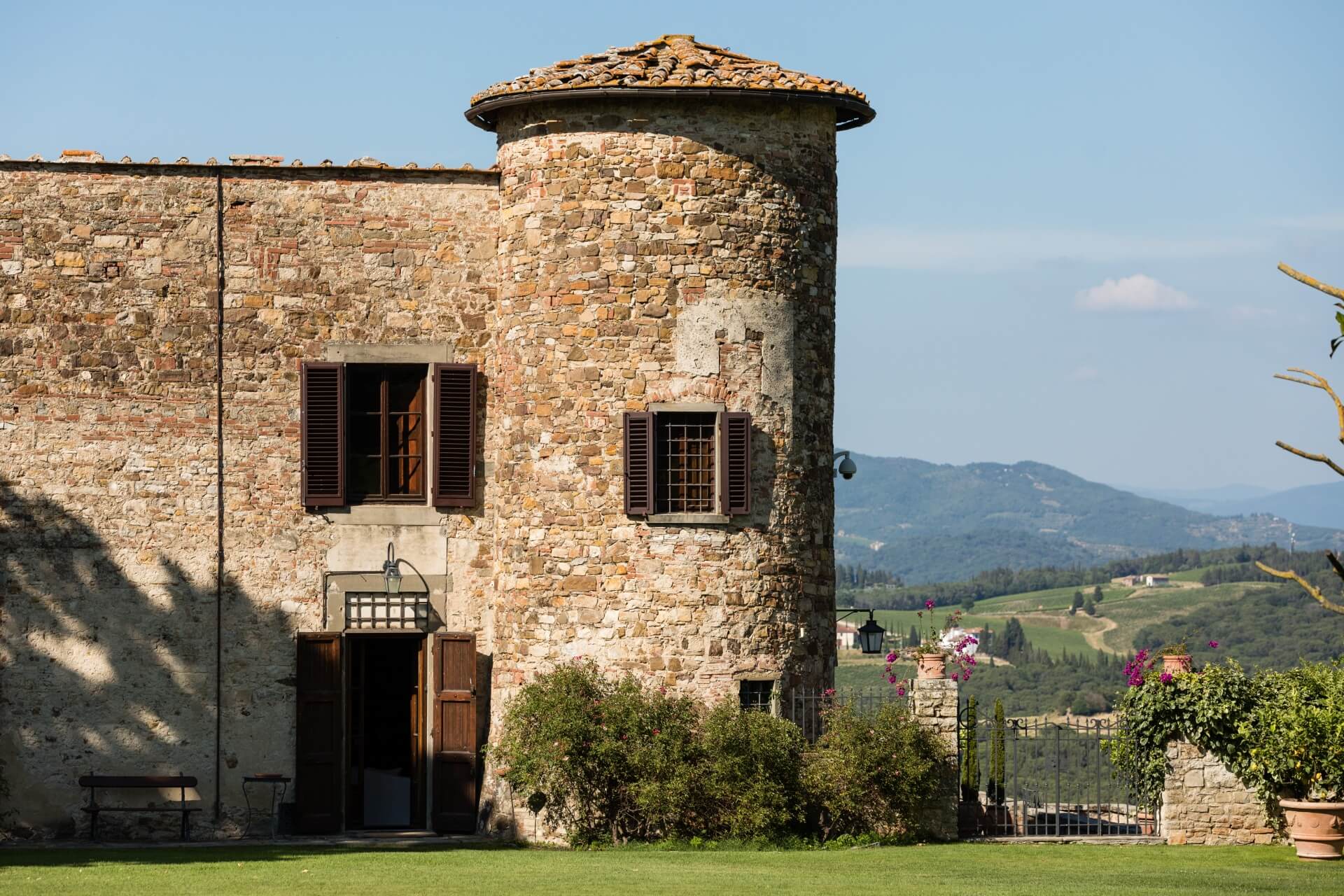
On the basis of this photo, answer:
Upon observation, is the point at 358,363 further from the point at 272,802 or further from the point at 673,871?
the point at 673,871

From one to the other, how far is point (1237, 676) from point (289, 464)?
10016 millimetres

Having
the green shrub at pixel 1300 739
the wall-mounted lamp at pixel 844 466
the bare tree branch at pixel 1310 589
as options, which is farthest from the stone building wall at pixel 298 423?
the bare tree branch at pixel 1310 589

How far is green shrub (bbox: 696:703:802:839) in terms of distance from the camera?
17.9 meters

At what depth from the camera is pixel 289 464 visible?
1933 cm

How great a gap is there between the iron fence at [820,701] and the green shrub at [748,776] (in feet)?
1.95

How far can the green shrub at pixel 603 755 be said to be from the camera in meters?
18.0

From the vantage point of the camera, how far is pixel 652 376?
1891cm

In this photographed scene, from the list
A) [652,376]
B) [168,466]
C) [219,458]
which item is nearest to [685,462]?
[652,376]

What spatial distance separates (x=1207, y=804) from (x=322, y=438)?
9824mm

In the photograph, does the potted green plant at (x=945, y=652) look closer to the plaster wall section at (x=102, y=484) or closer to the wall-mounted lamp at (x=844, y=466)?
the wall-mounted lamp at (x=844, y=466)

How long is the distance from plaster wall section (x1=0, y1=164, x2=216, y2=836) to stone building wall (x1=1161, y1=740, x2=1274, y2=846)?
989 cm

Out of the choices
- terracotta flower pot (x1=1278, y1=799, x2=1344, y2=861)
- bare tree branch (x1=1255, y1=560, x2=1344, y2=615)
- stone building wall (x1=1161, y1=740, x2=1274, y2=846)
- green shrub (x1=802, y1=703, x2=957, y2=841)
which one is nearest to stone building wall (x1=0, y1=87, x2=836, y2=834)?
green shrub (x1=802, y1=703, x2=957, y2=841)

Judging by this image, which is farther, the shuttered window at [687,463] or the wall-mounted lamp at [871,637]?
the wall-mounted lamp at [871,637]

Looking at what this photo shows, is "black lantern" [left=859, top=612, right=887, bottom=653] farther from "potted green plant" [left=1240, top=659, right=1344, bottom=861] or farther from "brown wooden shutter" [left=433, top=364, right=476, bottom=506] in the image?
"brown wooden shutter" [left=433, top=364, right=476, bottom=506]
